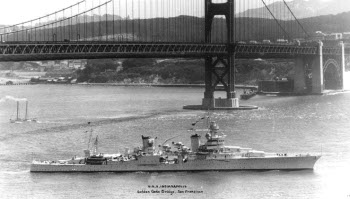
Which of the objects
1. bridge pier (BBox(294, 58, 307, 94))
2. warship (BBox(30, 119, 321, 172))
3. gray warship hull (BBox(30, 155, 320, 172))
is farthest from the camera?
bridge pier (BBox(294, 58, 307, 94))

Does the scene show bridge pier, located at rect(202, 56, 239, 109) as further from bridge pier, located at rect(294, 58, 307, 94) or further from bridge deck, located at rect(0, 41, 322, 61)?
bridge pier, located at rect(294, 58, 307, 94)

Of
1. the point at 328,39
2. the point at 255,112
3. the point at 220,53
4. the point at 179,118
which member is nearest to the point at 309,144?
the point at 179,118

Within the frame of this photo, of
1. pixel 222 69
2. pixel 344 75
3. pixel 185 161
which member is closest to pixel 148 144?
pixel 185 161

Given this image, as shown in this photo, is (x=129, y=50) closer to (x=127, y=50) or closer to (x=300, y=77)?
(x=127, y=50)

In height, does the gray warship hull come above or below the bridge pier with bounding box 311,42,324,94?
below

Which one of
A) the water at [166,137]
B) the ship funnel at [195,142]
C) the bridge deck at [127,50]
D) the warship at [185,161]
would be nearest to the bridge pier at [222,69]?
the bridge deck at [127,50]

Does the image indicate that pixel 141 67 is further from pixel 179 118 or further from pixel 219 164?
pixel 219 164

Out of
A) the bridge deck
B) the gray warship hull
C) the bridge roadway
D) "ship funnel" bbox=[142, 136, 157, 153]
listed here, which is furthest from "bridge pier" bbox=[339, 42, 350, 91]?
"ship funnel" bbox=[142, 136, 157, 153]

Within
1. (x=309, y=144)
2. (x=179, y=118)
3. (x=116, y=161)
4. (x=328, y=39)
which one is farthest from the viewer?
(x=328, y=39)
